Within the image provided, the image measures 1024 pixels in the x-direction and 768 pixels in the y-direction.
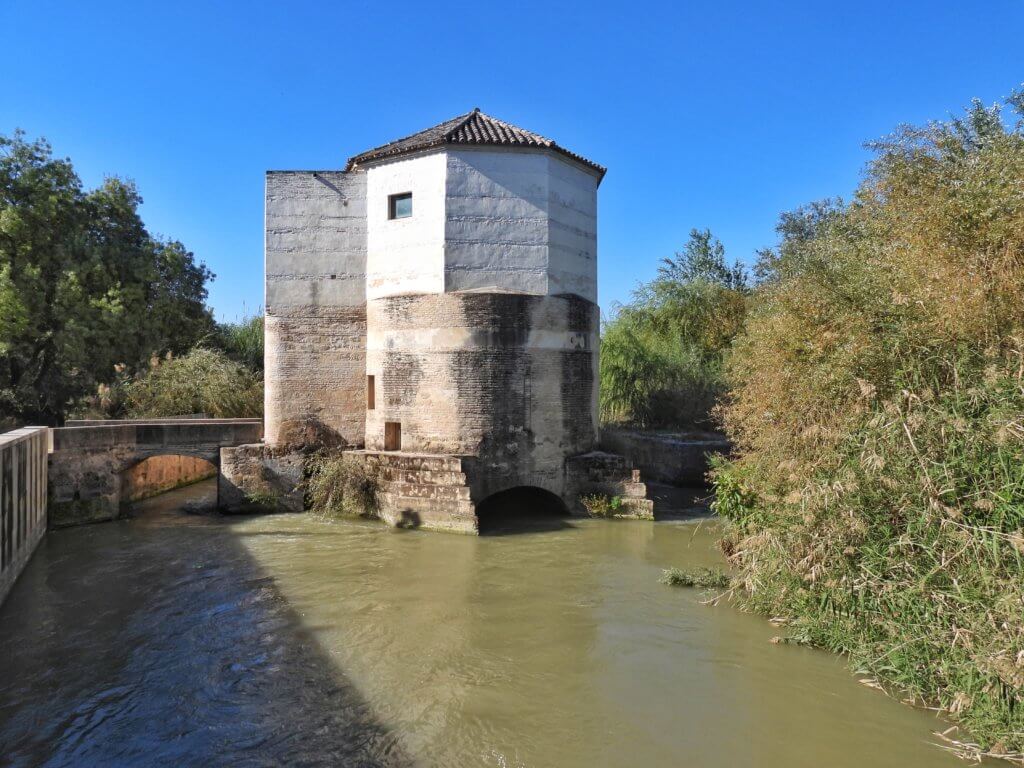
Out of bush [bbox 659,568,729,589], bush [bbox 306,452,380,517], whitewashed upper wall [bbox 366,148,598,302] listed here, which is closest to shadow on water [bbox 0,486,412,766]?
bush [bbox 306,452,380,517]

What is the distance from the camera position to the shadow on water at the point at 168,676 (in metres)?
5.24

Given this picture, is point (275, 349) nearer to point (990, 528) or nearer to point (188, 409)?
point (188, 409)

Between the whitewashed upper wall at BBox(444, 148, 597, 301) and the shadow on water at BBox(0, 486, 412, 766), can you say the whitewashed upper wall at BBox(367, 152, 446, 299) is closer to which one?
the whitewashed upper wall at BBox(444, 148, 597, 301)

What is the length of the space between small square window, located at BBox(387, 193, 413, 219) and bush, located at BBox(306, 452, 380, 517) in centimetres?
541

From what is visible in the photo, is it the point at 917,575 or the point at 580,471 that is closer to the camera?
the point at 917,575

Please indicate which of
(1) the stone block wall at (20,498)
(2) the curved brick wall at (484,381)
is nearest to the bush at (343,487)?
(2) the curved brick wall at (484,381)

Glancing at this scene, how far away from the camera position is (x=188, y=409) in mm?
18125

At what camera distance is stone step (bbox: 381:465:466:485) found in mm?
12414

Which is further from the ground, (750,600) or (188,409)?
(188,409)

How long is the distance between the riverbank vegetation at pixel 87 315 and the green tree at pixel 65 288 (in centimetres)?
3

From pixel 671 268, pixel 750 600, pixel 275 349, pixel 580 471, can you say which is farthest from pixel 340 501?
pixel 671 268

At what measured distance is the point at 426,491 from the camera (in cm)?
1258

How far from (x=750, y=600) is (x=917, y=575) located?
8.30 ft

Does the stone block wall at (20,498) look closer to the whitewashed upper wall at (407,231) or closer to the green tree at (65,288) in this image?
the whitewashed upper wall at (407,231)
